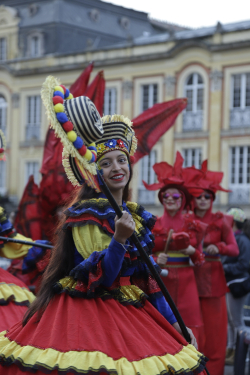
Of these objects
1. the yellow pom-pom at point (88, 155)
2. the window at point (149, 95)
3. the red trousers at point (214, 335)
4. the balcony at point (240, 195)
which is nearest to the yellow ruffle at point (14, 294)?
the yellow pom-pom at point (88, 155)

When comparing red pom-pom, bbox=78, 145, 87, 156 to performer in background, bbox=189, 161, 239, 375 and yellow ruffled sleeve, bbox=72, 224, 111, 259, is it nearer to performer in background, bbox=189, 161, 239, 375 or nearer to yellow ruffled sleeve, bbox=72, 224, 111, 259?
→ yellow ruffled sleeve, bbox=72, 224, 111, 259

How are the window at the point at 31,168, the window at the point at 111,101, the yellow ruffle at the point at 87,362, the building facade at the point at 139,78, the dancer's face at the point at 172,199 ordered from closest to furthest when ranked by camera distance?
the yellow ruffle at the point at 87,362 < the dancer's face at the point at 172,199 < the building facade at the point at 139,78 < the window at the point at 111,101 < the window at the point at 31,168

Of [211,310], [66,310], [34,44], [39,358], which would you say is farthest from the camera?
[34,44]

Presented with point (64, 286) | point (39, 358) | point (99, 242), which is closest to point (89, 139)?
point (99, 242)

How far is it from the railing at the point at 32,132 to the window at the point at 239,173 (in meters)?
9.84

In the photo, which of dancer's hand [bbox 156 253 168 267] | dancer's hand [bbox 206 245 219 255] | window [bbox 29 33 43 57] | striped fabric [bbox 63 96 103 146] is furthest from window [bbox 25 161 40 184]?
striped fabric [bbox 63 96 103 146]

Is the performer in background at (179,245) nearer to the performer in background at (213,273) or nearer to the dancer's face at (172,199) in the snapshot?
the dancer's face at (172,199)

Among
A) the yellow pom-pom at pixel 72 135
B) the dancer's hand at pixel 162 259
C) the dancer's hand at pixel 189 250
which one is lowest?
the dancer's hand at pixel 162 259

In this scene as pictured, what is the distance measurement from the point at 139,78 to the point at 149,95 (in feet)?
2.76

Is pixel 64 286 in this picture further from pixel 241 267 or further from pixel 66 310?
pixel 241 267

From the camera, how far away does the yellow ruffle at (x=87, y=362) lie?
296cm

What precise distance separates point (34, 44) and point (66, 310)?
3093 cm

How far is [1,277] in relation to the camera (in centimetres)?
494

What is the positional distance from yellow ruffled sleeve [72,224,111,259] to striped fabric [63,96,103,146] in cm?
48
